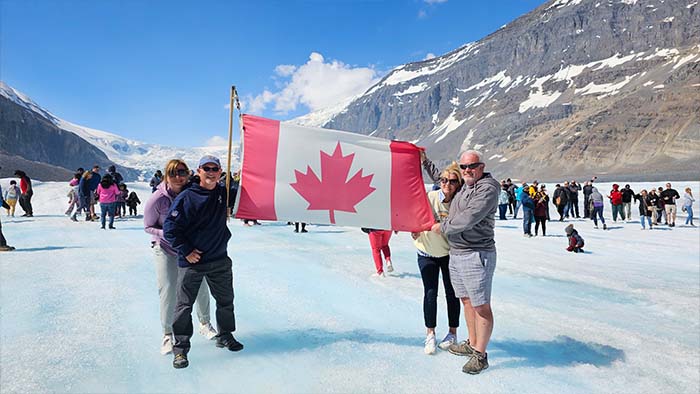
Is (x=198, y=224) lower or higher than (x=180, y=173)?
lower

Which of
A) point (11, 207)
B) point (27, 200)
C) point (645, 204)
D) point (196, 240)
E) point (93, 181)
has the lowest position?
point (196, 240)

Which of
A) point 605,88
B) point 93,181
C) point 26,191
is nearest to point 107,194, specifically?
point 93,181

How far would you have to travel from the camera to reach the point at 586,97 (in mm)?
108812

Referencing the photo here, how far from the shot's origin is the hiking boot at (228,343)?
3.89m

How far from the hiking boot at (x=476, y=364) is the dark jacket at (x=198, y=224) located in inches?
94.8

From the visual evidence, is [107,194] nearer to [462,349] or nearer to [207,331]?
[207,331]

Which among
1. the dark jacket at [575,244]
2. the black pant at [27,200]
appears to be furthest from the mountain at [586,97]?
the black pant at [27,200]

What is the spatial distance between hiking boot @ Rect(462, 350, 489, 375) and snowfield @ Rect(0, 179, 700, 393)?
56mm

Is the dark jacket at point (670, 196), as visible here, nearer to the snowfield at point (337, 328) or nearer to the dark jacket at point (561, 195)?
the dark jacket at point (561, 195)

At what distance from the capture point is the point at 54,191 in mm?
22062

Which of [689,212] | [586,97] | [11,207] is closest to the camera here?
[11,207]

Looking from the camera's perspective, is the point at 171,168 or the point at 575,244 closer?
the point at 171,168

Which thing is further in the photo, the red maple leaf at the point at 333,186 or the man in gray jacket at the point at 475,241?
the red maple leaf at the point at 333,186

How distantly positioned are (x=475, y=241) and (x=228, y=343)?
2.51 m
